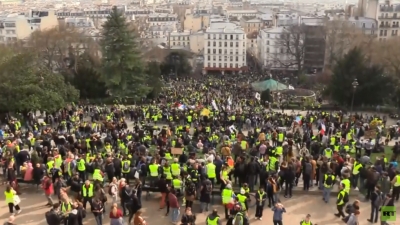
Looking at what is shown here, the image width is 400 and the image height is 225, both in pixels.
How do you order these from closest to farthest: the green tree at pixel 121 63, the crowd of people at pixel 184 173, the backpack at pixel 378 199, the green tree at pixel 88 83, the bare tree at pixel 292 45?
the crowd of people at pixel 184 173 < the backpack at pixel 378 199 < the green tree at pixel 121 63 < the green tree at pixel 88 83 < the bare tree at pixel 292 45

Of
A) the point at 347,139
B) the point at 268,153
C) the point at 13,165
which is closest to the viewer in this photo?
the point at 13,165

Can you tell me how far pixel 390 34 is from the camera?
8225 centimetres

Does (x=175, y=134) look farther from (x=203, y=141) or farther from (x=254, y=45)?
(x=254, y=45)

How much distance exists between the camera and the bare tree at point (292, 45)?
73.2 meters

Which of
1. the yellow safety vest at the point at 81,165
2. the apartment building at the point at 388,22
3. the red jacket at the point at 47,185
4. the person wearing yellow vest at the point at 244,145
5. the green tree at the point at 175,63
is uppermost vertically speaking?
the apartment building at the point at 388,22

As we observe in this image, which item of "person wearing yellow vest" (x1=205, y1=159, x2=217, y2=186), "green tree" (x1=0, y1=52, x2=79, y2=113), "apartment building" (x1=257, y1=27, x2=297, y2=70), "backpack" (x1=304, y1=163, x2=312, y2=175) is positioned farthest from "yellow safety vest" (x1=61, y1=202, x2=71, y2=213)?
"apartment building" (x1=257, y1=27, x2=297, y2=70)

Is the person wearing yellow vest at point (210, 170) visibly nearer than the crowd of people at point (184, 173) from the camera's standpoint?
No

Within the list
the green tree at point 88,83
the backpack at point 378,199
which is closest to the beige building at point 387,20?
the green tree at point 88,83

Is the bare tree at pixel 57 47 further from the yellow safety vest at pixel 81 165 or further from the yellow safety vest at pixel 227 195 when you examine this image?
the yellow safety vest at pixel 227 195

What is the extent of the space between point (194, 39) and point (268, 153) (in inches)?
3163

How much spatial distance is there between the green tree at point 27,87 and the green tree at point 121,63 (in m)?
10.8

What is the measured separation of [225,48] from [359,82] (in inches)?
1817

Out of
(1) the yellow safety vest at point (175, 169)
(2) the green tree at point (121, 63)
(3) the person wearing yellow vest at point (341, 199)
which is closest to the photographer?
(3) the person wearing yellow vest at point (341, 199)

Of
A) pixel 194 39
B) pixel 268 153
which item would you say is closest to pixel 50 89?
pixel 268 153
